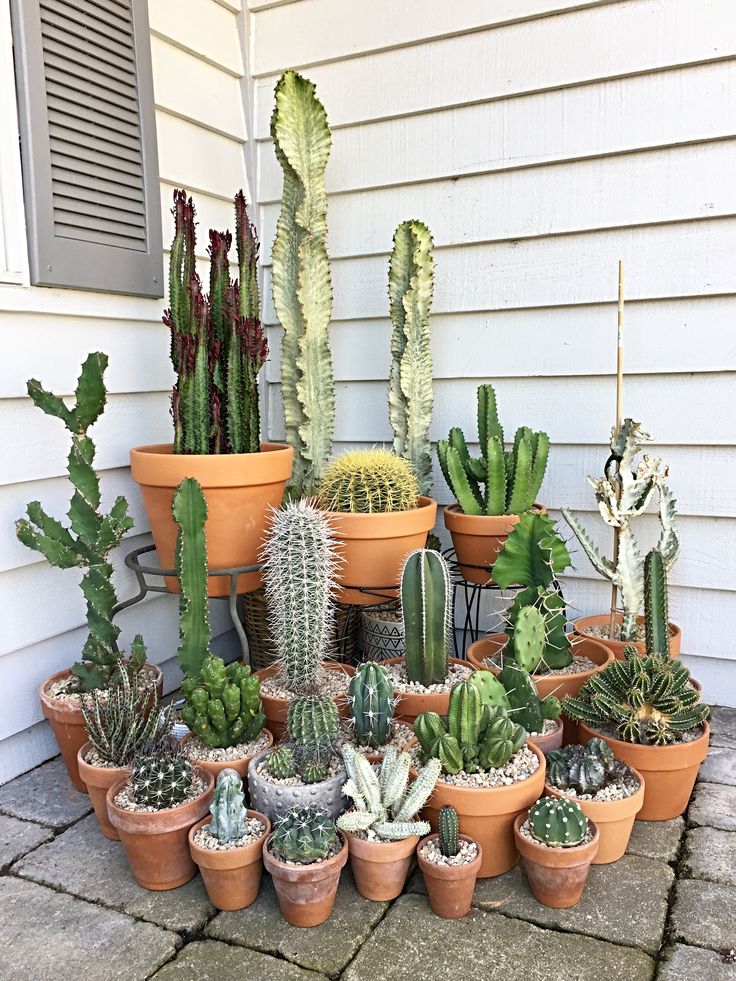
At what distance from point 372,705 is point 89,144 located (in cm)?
182

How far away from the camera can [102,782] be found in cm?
181

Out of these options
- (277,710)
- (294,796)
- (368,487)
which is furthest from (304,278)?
(294,796)

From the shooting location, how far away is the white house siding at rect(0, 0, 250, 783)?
2.09 metres

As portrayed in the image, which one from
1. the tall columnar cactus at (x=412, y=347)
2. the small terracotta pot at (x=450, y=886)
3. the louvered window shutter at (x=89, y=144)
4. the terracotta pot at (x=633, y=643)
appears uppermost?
the louvered window shutter at (x=89, y=144)

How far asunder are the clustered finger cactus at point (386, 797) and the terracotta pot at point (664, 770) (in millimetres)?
563

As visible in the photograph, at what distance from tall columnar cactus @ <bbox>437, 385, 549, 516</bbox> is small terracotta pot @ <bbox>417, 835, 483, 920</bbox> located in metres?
1.16

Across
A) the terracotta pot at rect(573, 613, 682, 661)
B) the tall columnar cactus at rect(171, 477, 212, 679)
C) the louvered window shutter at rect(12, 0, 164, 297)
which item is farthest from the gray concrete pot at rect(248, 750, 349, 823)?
the louvered window shutter at rect(12, 0, 164, 297)

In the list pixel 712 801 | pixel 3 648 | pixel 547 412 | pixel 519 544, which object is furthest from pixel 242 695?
pixel 547 412

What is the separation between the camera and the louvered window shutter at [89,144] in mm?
2078

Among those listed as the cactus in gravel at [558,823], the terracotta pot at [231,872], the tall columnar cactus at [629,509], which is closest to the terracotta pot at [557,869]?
the cactus in gravel at [558,823]

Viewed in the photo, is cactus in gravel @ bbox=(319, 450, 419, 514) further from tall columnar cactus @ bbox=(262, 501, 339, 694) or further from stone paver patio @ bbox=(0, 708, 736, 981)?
stone paver patio @ bbox=(0, 708, 736, 981)

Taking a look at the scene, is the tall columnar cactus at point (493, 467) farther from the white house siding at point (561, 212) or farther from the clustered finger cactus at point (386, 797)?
the clustered finger cactus at point (386, 797)

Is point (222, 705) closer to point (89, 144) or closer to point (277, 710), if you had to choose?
point (277, 710)

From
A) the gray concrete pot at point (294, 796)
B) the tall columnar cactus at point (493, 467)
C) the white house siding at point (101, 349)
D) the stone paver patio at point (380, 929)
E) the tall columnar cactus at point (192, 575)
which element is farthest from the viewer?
the tall columnar cactus at point (493, 467)
